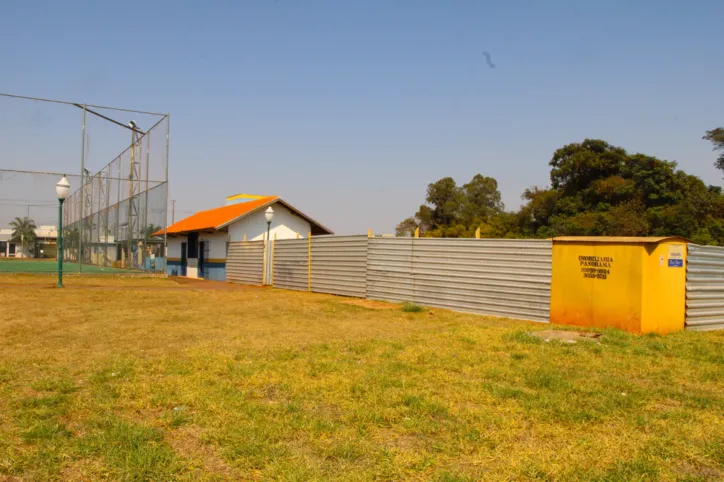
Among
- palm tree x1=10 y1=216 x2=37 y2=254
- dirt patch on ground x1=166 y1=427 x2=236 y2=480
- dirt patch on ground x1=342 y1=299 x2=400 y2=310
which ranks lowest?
dirt patch on ground x1=342 y1=299 x2=400 y2=310

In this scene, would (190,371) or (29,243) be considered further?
(29,243)

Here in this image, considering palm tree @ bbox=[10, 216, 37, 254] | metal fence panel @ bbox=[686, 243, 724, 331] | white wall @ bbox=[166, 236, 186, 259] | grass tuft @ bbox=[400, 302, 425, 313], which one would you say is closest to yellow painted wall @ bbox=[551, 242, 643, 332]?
metal fence panel @ bbox=[686, 243, 724, 331]

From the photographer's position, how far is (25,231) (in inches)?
1188

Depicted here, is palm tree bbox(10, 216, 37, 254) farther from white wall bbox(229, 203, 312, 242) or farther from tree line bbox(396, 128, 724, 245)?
tree line bbox(396, 128, 724, 245)

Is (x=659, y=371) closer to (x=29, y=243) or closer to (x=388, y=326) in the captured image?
(x=388, y=326)

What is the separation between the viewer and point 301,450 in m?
3.75

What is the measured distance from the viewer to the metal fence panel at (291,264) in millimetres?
19217

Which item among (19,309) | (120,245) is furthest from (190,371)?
(120,245)

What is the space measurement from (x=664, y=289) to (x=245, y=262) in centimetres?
1712

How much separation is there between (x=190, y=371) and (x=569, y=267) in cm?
751

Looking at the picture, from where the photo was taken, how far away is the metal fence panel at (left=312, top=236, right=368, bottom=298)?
16297mm

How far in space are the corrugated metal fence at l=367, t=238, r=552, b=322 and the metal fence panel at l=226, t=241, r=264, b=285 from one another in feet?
25.6

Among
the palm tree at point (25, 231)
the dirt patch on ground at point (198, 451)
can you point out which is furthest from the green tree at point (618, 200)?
the dirt patch on ground at point (198, 451)

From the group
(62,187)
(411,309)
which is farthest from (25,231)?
(411,309)
